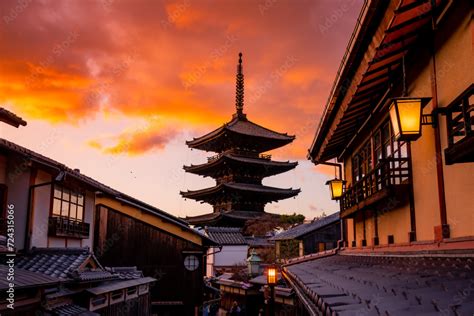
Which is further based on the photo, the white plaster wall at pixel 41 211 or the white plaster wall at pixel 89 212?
the white plaster wall at pixel 89 212

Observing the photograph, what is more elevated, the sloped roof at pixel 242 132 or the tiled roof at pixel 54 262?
the sloped roof at pixel 242 132

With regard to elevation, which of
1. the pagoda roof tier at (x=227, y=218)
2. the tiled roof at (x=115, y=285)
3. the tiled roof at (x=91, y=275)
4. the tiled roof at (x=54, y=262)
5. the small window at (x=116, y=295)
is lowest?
the small window at (x=116, y=295)

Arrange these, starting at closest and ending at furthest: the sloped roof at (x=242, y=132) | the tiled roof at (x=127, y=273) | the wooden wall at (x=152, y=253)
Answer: the tiled roof at (x=127, y=273) < the wooden wall at (x=152, y=253) < the sloped roof at (x=242, y=132)

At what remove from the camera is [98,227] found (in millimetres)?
25031

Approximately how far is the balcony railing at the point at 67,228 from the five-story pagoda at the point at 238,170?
32342 millimetres

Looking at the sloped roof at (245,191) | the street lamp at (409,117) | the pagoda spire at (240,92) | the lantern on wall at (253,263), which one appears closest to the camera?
the street lamp at (409,117)

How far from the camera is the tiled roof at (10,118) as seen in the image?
39.3 feet

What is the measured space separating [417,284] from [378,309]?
3.79ft

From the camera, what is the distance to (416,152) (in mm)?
8078

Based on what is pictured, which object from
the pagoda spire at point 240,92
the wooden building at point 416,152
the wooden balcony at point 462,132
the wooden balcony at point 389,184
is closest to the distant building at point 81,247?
the wooden balcony at point 389,184

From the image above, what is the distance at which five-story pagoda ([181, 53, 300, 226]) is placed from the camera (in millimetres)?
51969

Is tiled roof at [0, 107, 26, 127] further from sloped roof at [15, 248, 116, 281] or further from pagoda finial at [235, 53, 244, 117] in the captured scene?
pagoda finial at [235, 53, 244, 117]

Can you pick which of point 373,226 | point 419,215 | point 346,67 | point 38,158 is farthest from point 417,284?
point 38,158

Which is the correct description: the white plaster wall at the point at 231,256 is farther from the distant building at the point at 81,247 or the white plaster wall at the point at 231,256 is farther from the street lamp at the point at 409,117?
the street lamp at the point at 409,117
